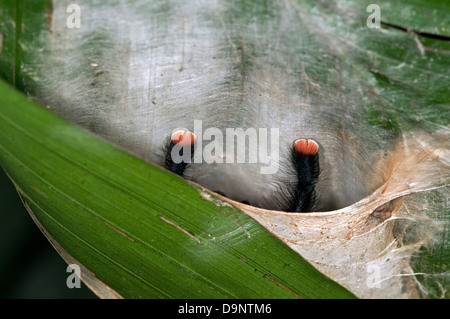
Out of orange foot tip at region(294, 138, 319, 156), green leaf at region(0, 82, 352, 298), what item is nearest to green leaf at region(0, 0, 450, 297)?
green leaf at region(0, 82, 352, 298)

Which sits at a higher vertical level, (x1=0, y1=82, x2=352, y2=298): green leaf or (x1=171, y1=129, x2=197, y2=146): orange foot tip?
(x1=171, y1=129, x2=197, y2=146): orange foot tip

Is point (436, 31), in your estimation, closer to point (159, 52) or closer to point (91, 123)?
point (159, 52)

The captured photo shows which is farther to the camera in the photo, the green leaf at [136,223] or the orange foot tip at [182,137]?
the orange foot tip at [182,137]

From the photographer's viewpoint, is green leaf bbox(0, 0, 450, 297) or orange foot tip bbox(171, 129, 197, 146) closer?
green leaf bbox(0, 0, 450, 297)

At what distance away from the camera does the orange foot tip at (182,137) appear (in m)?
1.07

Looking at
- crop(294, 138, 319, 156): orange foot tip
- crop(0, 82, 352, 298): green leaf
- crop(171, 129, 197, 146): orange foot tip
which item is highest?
crop(171, 129, 197, 146): orange foot tip

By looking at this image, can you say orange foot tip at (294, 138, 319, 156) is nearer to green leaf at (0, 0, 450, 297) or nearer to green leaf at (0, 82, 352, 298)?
green leaf at (0, 0, 450, 297)

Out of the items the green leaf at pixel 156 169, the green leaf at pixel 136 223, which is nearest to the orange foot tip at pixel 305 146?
the green leaf at pixel 156 169

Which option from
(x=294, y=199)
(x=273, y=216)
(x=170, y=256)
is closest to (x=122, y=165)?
(x=170, y=256)

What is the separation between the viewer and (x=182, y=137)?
3.52 ft

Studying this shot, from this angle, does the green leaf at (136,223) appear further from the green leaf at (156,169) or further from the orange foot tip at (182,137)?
the orange foot tip at (182,137)

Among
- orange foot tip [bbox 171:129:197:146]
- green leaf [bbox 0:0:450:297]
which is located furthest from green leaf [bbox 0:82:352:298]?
orange foot tip [bbox 171:129:197:146]

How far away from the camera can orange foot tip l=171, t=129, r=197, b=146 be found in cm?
107

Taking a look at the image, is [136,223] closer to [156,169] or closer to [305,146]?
[156,169]
